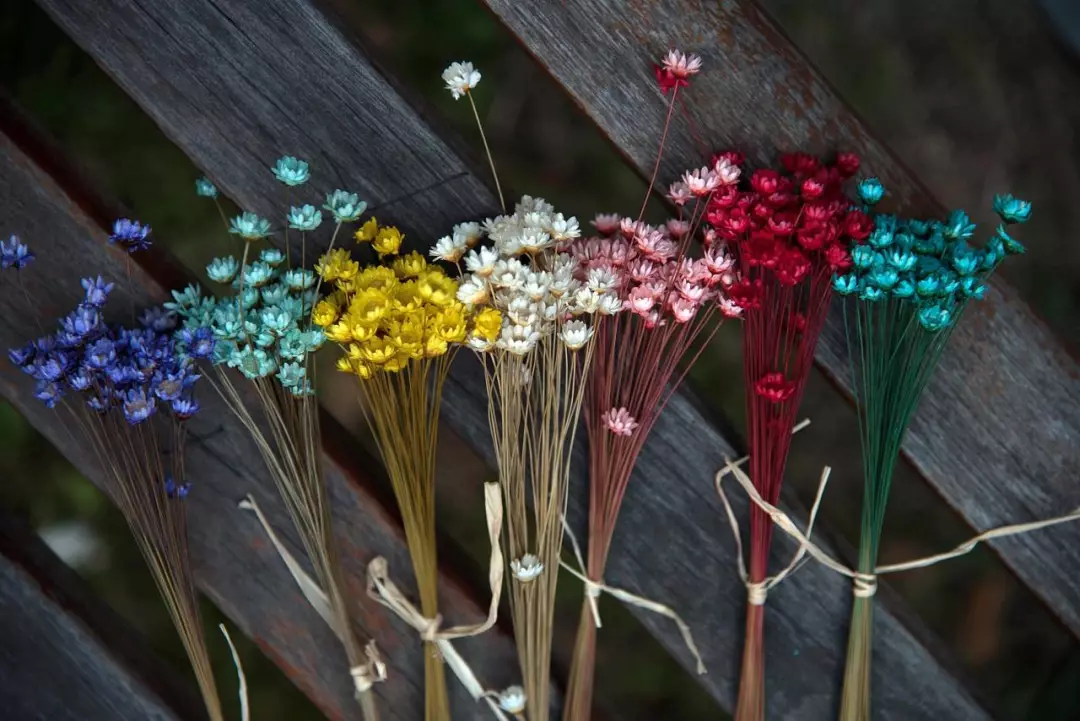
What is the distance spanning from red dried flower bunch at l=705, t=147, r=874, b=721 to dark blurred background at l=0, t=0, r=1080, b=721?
39 cm

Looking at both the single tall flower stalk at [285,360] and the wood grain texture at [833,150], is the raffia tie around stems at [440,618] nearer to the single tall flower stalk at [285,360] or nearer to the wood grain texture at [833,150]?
the single tall flower stalk at [285,360]

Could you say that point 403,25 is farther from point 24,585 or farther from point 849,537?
point 849,537

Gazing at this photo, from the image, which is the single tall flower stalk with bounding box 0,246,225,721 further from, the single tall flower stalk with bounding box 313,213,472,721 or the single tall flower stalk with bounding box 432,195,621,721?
the single tall flower stalk with bounding box 432,195,621,721

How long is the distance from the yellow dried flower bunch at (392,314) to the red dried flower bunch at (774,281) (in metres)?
0.28

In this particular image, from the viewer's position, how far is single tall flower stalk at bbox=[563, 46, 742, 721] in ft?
2.93

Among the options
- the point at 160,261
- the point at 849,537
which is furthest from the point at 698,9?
the point at 849,537

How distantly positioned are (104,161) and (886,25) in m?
1.25

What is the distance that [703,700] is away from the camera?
140 centimetres

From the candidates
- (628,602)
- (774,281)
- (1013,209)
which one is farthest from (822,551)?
(1013,209)

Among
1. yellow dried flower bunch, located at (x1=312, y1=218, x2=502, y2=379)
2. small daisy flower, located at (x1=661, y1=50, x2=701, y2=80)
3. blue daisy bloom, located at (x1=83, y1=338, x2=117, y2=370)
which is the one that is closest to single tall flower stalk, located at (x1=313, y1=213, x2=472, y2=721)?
yellow dried flower bunch, located at (x1=312, y1=218, x2=502, y2=379)

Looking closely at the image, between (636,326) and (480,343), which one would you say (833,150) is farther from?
(480,343)

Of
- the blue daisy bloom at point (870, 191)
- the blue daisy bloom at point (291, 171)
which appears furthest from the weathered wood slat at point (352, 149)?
the blue daisy bloom at point (870, 191)

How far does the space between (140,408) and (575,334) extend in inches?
17.8

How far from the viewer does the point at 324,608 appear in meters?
1.03
